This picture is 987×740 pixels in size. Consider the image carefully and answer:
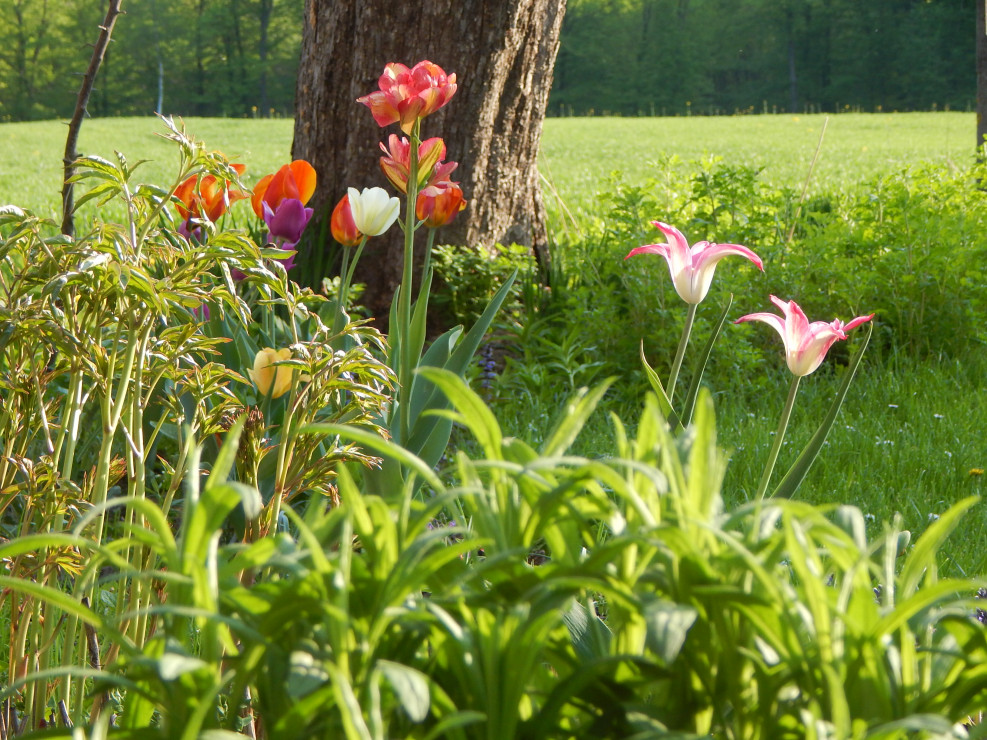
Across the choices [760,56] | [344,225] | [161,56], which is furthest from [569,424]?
[760,56]

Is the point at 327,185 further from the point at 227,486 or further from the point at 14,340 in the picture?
the point at 227,486

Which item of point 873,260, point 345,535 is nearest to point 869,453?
point 873,260

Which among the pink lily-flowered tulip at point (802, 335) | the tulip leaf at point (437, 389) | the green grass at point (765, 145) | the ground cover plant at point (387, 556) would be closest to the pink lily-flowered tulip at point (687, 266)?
the ground cover plant at point (387, 556)

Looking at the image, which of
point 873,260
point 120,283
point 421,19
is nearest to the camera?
point 120,283

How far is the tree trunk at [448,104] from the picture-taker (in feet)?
12.4

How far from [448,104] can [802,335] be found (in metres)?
2.83

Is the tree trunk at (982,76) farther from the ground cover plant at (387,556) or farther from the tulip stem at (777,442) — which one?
the tulip stem at (777,442)

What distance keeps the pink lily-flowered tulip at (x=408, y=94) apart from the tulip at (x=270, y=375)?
1.71ft

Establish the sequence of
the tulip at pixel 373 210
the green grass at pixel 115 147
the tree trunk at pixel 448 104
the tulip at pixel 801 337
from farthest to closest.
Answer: the green grass at pixel 115 147 → the tree trunk at pixel 448 104 → the tulip at pixel 373 210 → the tulip at pixel 801 337

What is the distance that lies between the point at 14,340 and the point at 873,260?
3.76 meters

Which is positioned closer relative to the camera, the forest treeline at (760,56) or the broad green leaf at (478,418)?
the broad green leaf at (478,418)

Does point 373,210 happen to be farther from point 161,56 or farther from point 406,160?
point 161,56

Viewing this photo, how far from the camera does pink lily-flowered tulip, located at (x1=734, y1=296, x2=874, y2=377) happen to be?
1270 mm

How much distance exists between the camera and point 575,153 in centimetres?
1752
